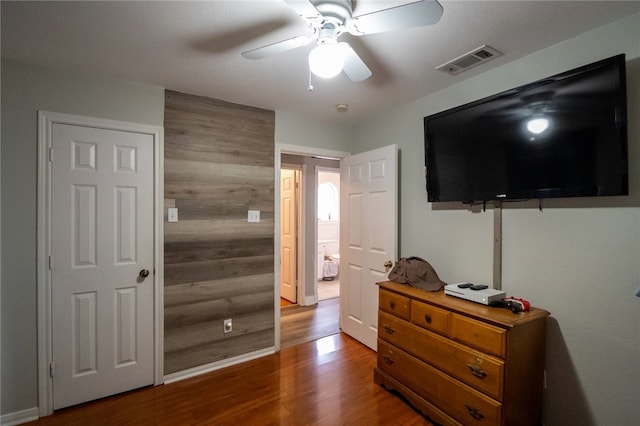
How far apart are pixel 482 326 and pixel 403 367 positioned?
768 millimetres

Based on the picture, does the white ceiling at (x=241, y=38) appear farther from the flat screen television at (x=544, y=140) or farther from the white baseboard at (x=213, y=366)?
the white baseboard at (x=213, y=366)

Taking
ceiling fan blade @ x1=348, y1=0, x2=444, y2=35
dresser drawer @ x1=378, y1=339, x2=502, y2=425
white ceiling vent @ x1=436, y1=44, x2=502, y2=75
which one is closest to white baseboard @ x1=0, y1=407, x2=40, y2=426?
dresser drawer @ x1=378, y1=339, x2=502, y2=425

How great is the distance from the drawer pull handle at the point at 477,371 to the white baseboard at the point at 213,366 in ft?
6.29

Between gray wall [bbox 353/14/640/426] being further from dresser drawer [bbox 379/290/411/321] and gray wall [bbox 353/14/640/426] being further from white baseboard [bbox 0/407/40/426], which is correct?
white baseboard [bbox 0/407/40/426]

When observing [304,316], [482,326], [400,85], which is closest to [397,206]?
[400,85]

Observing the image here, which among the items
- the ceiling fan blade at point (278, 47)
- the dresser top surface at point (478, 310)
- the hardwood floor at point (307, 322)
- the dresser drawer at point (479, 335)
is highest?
the ceiling fan blade at point (278, 47)

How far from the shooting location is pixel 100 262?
7.32 feet

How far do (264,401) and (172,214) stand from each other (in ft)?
5.48

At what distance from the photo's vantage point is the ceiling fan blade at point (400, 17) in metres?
1.10

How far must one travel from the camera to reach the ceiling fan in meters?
1.15

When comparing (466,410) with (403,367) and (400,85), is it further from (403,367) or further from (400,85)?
(400,85)

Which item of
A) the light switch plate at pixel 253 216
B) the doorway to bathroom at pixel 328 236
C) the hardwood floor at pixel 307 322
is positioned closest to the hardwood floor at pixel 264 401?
the hardwood floor at pixel 307 322

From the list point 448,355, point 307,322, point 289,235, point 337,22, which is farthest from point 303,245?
point 337,22

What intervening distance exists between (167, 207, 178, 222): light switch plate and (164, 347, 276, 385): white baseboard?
1323 mm
